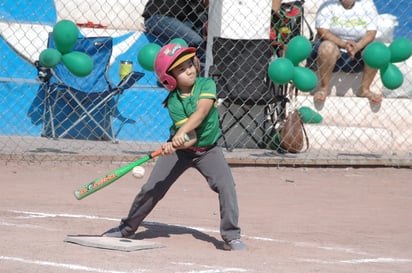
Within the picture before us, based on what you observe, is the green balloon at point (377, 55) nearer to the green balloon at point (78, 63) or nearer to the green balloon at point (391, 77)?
the green balloon at point (391, 77)

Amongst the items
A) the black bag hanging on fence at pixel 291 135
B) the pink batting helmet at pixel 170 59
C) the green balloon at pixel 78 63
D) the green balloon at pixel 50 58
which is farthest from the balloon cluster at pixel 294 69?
the pink batting helmet at pixel 170 59

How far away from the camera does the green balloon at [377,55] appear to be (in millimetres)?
11227

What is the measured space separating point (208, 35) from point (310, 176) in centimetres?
249

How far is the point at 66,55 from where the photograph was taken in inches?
424

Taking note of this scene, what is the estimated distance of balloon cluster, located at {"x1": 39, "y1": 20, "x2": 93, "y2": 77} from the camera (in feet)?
34.9

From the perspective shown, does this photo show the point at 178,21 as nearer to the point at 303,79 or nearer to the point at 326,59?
the point at 326,59

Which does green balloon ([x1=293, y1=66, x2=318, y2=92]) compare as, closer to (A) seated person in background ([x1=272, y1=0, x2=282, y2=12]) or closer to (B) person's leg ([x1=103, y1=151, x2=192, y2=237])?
(A) seated person in background ([x1=272, y1=0, x2=282, y2=12])

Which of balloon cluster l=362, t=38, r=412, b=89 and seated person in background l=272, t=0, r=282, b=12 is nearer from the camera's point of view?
balloon cluster l=362, t=38, r=412, b=89

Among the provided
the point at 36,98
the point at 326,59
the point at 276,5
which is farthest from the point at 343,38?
the point at 36,98

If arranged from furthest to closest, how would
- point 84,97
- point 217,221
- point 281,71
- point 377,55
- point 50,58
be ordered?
1. point 84,97
2. point 377,55
3. point 281,71
4. point 50,58
5. point 217,221

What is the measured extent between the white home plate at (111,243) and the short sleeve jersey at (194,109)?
77cm

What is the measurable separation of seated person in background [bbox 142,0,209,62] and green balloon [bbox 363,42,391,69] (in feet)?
7.23

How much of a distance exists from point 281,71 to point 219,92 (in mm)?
1018

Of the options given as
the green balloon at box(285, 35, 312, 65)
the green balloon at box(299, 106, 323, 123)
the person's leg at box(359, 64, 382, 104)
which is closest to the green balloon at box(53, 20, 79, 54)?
the green balloon at box(285, 35, 312, 65)
